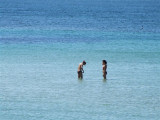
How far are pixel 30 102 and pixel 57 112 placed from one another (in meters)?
2.51

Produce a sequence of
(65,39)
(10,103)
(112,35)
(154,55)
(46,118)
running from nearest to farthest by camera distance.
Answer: (46,118) → (10,103) → (154,55) → (65,39) → (112,35)

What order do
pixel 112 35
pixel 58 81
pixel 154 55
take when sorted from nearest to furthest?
pixel 58 81
pixel 154 55
pixel 112 35

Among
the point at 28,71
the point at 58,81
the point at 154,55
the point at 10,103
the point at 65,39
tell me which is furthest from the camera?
the point at 65,39

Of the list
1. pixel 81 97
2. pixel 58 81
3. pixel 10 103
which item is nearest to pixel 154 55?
pixel 58 81

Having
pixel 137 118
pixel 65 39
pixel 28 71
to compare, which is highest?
pixel 65 39

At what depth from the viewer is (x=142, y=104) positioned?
111 ft

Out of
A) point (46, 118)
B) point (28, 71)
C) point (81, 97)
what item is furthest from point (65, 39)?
point (46, 118)

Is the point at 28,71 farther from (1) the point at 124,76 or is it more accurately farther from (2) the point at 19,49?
(2) the point at 19,49

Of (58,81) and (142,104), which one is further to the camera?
(58,81)

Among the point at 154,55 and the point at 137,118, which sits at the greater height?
the point at 154,55

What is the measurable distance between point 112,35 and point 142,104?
127 ft

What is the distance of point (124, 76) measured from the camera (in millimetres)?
41688

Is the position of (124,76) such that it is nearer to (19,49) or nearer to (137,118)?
(137,118)

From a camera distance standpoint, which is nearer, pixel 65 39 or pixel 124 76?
pixel 124 76
